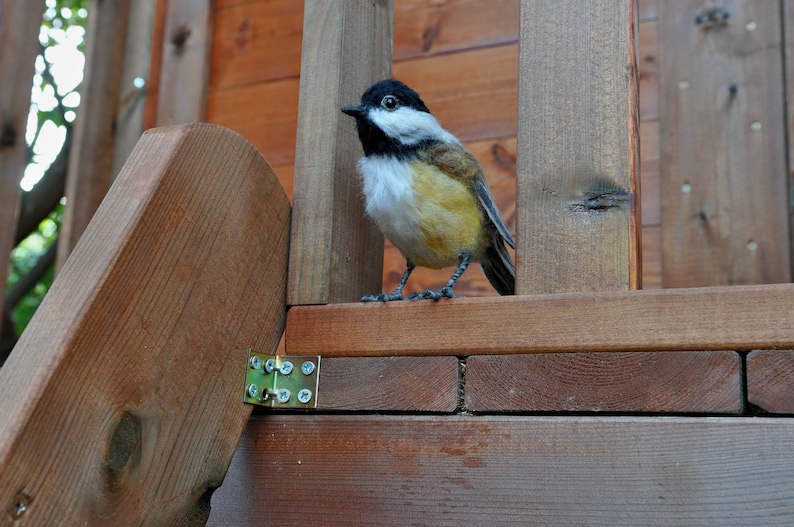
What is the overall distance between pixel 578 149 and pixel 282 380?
0.73 m

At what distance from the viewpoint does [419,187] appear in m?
2.12

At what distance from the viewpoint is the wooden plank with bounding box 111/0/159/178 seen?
145 inches

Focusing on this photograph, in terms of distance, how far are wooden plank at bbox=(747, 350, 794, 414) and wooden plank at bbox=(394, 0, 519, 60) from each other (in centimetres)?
205

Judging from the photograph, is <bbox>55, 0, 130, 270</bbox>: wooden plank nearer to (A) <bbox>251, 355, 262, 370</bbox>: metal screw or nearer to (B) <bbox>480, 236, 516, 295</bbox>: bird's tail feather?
(B) <bbox>480, 236, 516, 295</bbox>: bird's tail feather

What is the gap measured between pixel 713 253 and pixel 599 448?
1777 millimetres

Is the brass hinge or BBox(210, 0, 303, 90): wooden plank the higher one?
BBox(210, 0, 303, 90): wooden plank

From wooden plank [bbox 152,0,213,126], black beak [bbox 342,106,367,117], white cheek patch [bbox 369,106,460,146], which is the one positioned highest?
wooden plank [bbox 152,0,213,126]

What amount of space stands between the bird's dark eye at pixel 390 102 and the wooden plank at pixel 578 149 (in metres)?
0.47

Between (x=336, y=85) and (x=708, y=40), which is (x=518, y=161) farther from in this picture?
(x=708, y=40)

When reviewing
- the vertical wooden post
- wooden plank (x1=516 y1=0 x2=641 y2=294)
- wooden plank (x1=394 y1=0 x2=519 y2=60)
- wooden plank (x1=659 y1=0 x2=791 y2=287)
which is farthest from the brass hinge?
wooden plank (x1=394 y1=0 x2=519 y2=60)

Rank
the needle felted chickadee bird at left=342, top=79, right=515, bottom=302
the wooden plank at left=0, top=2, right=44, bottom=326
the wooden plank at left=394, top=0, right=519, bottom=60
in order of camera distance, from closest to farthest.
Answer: the needle felted chickadee bird at left=342, top=79, right=515, bottom=302
the wooden plank at left=0, top=2, right=44, bottom=326
the wooden plank at left=394, top=0, right=519, bottom=60

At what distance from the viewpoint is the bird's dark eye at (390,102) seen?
7.06 feet

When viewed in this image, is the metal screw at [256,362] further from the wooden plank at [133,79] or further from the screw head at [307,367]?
the wooden plank at [133,79]

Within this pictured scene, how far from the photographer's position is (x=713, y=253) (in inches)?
119
